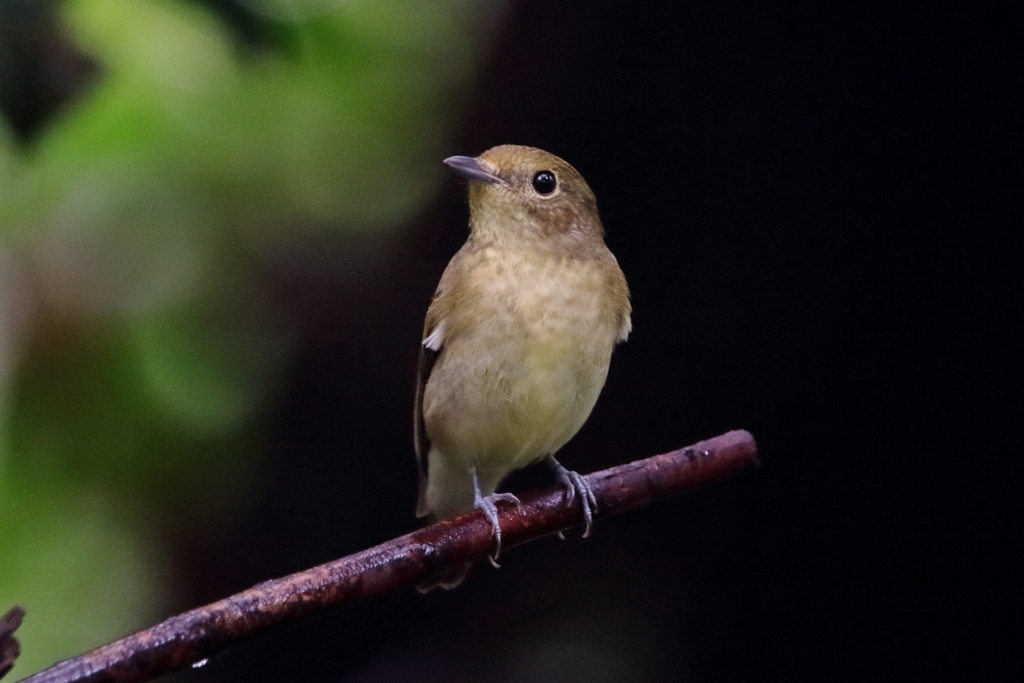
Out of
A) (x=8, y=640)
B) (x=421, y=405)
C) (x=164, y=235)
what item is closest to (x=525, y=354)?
(x=421, y=405)

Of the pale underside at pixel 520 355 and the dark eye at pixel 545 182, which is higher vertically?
the dark eye at pixel 545 182

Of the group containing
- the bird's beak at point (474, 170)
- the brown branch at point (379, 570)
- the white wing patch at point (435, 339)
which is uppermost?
the bird's beak at point (474, 170)

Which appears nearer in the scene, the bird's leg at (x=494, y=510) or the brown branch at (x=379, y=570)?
the brown branch at (x=379, y=570)

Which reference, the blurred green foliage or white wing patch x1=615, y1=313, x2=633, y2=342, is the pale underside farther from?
the blurred green foliage

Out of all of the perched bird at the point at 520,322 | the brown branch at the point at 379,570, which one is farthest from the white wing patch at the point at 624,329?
the brown branch at the point at 379,570

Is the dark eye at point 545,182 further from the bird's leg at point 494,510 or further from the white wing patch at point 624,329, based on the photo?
the bird's leg at point 494,510

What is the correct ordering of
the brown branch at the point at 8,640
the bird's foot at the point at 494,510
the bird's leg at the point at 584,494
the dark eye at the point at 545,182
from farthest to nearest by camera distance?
the dark eye at the point at 545,182
the bird's leg at the point at 584,494
the bird's foot at the point at 494,510
the brown branch at the point at 8,640

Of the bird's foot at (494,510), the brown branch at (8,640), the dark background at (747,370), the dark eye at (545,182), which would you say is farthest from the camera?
the dark background at (747,370)

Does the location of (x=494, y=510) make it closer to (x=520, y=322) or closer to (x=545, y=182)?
(x=520, y=322)

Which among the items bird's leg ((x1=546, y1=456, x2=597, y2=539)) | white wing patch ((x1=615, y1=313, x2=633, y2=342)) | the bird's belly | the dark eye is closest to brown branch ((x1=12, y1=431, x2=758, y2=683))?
bird's leg ((x1=546, y1=456, x2=597, y2=539))
